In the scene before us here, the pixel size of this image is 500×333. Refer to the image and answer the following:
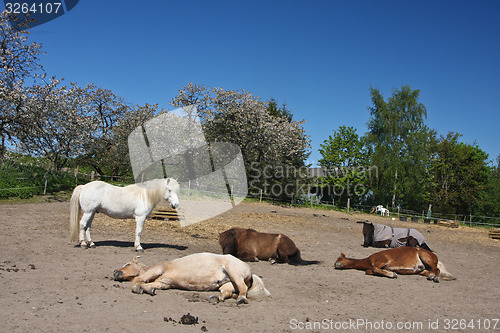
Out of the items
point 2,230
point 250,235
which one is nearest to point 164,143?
point 2,230

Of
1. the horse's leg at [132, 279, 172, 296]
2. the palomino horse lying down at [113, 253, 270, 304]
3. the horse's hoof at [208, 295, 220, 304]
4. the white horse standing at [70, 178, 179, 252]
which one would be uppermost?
the white horse standing at [70, 178, 179, 252]

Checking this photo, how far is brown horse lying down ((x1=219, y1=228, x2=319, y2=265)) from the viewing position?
29.2 ft

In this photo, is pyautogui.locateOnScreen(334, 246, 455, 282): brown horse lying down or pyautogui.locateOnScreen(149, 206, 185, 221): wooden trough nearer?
pyautogui.locateOnScreen(334, 246, 455, 282): brown horse lying down

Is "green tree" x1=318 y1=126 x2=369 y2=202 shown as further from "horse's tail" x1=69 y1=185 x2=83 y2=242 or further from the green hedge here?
"horse's tail" x1=69 y1=185 x2=83 y2=242

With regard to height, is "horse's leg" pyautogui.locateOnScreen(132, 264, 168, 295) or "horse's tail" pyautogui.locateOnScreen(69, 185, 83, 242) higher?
"horse's tail" pyautogui.locateOnScreen(69, 185, 83, 242)

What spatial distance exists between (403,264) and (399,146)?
36.7 meters

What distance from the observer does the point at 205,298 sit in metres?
5.57

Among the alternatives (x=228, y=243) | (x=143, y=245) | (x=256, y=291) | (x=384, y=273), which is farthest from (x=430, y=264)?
(x=143, y=245)

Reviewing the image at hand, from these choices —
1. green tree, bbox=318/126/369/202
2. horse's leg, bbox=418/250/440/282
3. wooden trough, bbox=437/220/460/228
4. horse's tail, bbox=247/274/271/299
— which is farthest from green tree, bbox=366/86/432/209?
horse's tail, bbox=247/274/271/299

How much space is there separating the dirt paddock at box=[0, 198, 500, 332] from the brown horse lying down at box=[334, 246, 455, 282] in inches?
8.5

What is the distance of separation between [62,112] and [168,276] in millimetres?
23556

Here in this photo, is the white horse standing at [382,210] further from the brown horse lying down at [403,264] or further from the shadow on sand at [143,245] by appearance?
the shadow on sand at [143,245]

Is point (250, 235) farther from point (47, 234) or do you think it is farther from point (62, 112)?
point (62, 112)

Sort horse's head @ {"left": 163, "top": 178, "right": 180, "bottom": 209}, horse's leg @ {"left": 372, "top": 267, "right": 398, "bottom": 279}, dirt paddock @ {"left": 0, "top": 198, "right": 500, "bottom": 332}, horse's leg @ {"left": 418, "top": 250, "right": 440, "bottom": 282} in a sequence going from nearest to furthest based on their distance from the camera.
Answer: dirt paddock @ {"left": 0, "top": 198, "right": 500, "bottom": 332} → horse's leg @ {"left": 372, "top": 267, "right": 398, "bottom": 279} → horse's leg @ {"left": 418, "top": 250, "right": 440, "bottom": 282} → horse's head @ {"left": 163, "top": 178, "right": 180, "bottom": 209}
